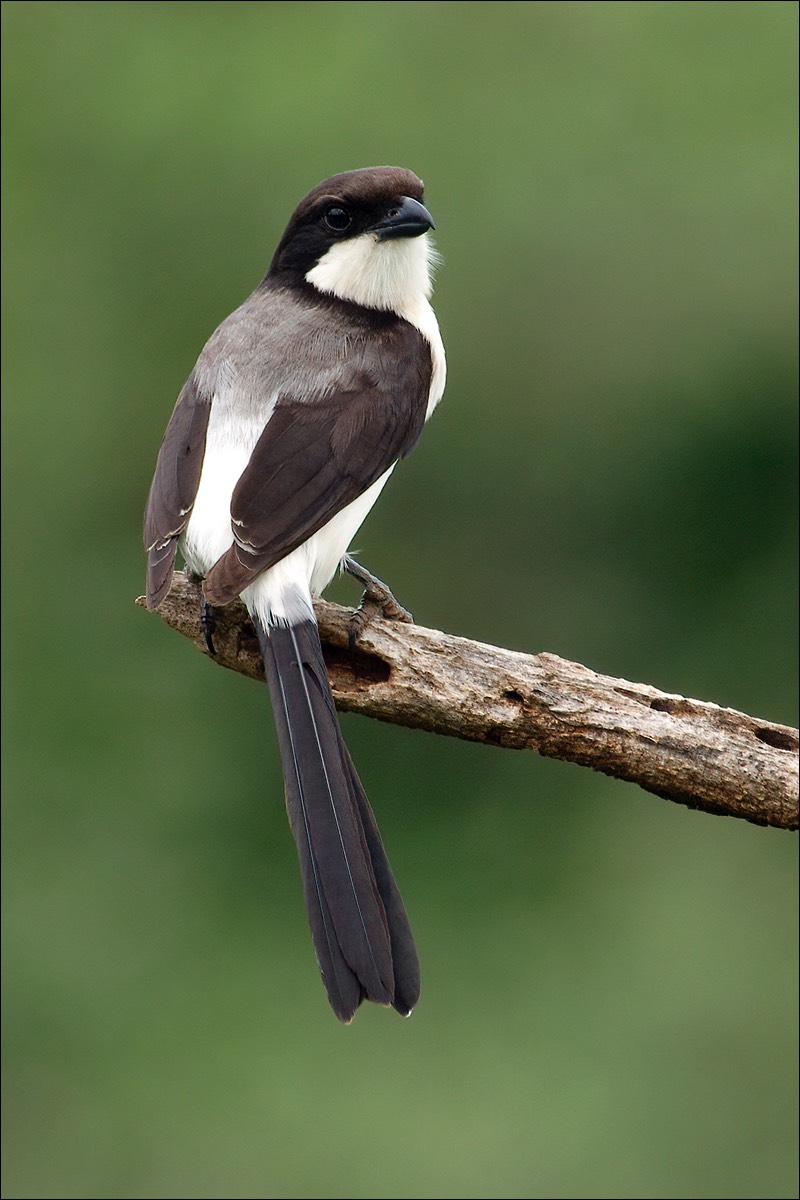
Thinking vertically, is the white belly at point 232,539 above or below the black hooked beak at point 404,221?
below

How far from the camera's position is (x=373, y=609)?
4133 mm

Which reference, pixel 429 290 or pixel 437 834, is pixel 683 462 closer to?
pixel 437 834

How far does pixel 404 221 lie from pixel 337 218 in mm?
224

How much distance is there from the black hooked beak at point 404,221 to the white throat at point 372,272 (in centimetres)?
3

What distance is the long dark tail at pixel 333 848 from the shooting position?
3650mm

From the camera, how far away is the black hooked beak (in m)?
4.54

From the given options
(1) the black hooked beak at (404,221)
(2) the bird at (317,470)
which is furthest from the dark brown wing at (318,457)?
(1) the black hooked beak at (404,221)

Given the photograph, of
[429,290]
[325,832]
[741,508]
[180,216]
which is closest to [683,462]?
[741,508]

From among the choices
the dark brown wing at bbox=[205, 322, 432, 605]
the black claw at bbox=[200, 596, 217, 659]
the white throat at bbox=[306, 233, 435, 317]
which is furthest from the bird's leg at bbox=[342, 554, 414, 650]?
the white throat at bbox=[306, 233, 435, 317]

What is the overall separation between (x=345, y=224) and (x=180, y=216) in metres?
4.48

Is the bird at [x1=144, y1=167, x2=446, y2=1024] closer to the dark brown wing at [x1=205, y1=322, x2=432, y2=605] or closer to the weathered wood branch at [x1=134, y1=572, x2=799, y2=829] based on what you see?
the dark brown wing at [x1=205, y1=322, x2=432, y2=605]

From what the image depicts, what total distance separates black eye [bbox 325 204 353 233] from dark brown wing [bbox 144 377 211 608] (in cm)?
63

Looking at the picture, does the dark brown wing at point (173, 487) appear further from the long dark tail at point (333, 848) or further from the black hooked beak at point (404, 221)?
the black hooked beak at point (404, 221)

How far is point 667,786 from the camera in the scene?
12.4ft
